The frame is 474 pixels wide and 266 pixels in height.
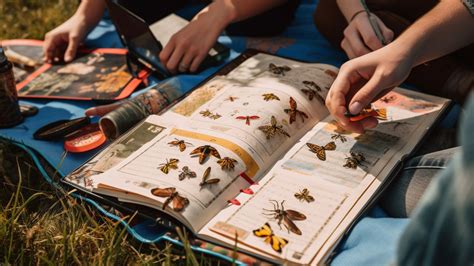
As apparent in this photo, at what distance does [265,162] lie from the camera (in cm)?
119

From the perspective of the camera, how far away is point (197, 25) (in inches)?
65.3

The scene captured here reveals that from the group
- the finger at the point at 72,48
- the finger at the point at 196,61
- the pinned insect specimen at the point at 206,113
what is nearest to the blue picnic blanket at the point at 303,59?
the finger at the point at 196,61

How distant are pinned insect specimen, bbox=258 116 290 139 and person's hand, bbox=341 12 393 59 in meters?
0.29

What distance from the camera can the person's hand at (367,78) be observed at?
3.81 feet

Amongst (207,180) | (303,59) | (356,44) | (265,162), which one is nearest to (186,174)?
(207,180)

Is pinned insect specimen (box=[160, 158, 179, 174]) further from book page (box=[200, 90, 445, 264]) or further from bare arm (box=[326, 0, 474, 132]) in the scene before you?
bare arm (box=[326, 0, 474, 132])

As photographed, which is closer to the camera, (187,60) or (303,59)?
(187,60)

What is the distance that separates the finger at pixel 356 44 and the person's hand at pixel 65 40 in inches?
35.6

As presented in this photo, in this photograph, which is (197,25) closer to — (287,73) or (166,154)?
(287,73)

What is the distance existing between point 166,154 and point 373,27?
571 millimetres

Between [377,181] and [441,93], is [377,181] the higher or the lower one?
the lower one

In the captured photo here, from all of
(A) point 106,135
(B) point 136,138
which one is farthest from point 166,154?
(A) point 106,135

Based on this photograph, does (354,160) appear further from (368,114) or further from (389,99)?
(389,99)

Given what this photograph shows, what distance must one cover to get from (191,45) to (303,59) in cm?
36
